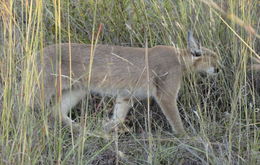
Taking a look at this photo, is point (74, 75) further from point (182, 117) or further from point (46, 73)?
point (182, 117)

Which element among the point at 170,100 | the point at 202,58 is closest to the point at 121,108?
the point at 170,100

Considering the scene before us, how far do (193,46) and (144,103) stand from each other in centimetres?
78

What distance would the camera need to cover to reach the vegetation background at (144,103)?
287 cm

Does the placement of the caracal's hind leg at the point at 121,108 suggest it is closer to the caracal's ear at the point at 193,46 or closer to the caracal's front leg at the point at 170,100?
the caracal's front leg at the point at 170,100

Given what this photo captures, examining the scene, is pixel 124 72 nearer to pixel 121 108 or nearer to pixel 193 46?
pixel 121 108

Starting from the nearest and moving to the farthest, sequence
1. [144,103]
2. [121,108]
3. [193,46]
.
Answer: [193,46] < [121,108] < [144,103]

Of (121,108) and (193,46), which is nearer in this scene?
(193,46)

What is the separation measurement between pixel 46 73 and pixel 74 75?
29cm

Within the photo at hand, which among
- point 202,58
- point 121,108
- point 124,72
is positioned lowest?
point 121,108

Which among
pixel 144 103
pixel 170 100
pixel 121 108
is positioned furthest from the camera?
pixel 144 103

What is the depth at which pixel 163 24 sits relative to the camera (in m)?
4.20

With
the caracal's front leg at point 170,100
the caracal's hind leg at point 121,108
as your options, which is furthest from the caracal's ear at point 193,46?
the caracal's hind leg at point 121,108

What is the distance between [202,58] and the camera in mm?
4469

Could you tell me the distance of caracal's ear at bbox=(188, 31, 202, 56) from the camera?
13.3ft
